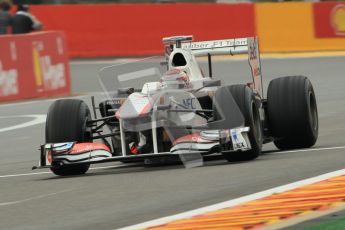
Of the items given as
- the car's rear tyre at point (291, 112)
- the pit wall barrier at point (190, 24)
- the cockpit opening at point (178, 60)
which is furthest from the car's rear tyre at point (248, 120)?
the pit wall barrier at point (190, 24)

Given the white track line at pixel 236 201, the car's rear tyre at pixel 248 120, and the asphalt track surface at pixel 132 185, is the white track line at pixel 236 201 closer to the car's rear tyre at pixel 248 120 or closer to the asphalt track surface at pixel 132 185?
the asphalt track surface at pixel 132 185

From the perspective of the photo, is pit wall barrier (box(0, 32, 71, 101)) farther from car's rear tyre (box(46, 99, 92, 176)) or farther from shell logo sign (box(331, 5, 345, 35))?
car's rear tyre (box(46, 99, 92, 176))

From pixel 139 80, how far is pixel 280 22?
19216 mm

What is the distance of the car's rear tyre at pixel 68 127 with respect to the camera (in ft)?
38.9

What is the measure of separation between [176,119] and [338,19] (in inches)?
766

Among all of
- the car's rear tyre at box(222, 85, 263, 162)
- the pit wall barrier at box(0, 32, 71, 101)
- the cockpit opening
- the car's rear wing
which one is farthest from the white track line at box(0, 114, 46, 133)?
the car's rear tyre at box(222, 85, 263, 162)

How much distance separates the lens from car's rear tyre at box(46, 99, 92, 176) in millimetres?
11867

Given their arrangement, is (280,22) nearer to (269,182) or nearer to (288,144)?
(288,144)

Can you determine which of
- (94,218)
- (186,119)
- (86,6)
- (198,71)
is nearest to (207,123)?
(186,119)

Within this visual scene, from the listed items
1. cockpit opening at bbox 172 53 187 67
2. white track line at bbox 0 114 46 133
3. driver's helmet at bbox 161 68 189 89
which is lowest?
white track line at bbox 0 114 46 133

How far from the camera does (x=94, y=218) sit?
8422 mm

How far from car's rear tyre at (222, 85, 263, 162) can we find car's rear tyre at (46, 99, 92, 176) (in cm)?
163

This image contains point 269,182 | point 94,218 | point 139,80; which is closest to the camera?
point 94,218

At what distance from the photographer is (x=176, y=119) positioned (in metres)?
11.7
